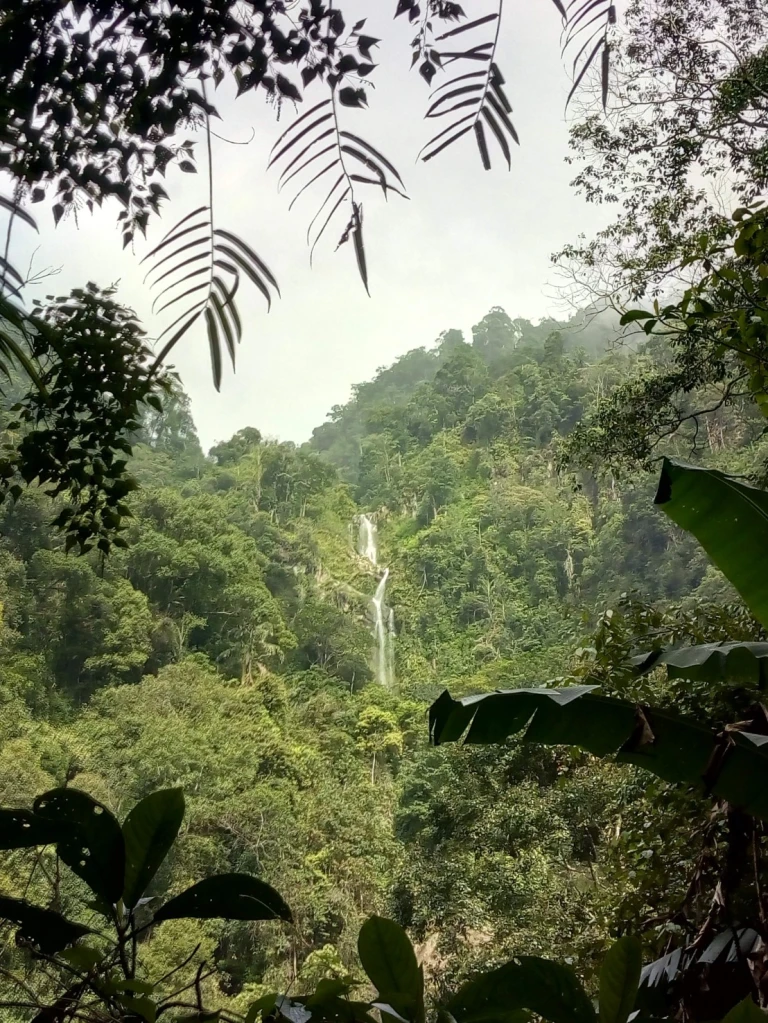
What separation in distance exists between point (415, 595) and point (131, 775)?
301 inches

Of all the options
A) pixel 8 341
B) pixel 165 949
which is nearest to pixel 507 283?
pixel 8 341

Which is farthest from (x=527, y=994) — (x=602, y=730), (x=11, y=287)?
(x=11, y=287)

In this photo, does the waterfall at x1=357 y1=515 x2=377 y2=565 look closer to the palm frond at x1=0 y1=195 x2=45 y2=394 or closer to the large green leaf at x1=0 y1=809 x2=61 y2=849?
the palm frond at x1=0 y1=195 x2=45 y2=394

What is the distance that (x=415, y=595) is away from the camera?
44.5ft

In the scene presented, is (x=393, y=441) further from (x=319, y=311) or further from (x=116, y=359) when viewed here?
(x=116, y=359)

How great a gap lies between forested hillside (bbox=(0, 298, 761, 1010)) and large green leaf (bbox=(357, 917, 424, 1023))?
808 mm

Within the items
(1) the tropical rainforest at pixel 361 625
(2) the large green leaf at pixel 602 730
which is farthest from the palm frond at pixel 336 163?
(2) the large green leaf at pixel 602 730

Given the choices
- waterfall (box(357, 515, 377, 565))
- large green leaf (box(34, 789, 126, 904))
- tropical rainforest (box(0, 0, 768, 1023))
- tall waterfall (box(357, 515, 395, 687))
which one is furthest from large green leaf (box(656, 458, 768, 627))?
waterfall (box(357, 515, 377, 565))

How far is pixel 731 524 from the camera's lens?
595 millimetres

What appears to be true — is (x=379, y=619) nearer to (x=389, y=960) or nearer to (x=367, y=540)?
(x=367, y=540)

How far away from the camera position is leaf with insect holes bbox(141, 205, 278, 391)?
704 millimetres

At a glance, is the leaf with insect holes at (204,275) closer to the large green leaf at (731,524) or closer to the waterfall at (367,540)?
the large green leaf at (731,524)

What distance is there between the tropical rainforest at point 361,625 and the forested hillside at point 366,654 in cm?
4

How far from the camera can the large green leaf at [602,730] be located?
0.55 metres
